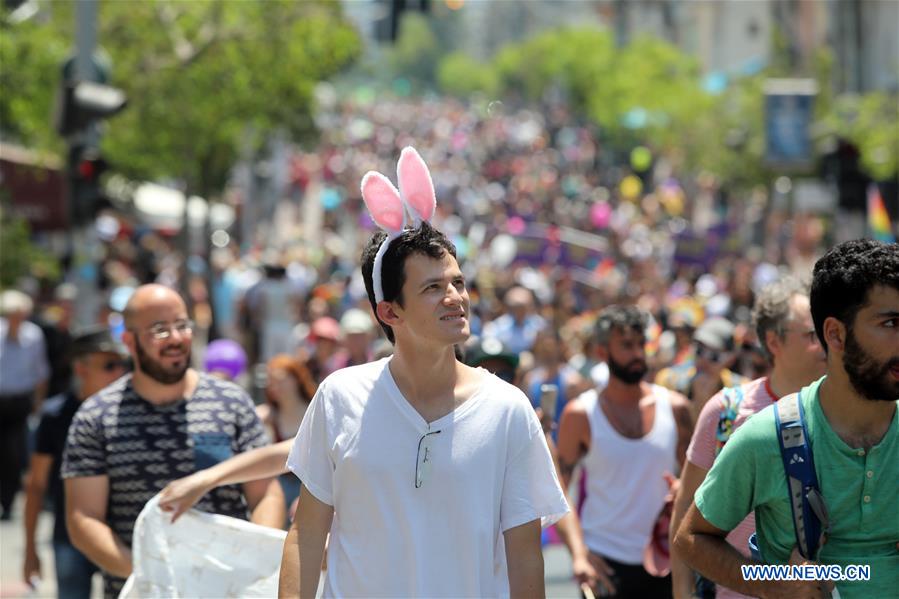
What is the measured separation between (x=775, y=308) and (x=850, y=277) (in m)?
1.56

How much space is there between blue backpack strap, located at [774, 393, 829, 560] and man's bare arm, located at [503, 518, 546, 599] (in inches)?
27.2

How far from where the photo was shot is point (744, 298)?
17.2 m

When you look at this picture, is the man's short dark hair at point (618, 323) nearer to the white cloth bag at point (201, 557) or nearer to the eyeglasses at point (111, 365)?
the eyeglasses at point (111, 365)

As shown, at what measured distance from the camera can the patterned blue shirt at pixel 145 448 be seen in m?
5.77

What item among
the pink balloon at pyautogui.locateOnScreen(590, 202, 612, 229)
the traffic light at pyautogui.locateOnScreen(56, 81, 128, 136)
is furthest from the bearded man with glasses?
the pink balloon at pyautogui.locateOnScreen(590, 202, 612, 229)

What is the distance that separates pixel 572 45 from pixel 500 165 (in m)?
26.9

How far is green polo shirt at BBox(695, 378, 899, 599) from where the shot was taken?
386 centimetres

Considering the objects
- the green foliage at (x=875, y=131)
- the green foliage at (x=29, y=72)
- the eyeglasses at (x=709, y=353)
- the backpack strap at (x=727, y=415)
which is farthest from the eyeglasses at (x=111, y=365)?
the green foliage at (x=875, y=131)

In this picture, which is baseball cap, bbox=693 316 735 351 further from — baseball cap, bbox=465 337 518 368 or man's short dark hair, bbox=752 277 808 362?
man's short dark hair, bbox=752 277 808 362

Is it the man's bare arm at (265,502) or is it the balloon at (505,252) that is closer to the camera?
the man's bare arm at (265,502)

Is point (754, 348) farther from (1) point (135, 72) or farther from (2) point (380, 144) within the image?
(2) point (380, 144)

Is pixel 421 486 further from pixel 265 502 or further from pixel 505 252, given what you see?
pixel 505 252

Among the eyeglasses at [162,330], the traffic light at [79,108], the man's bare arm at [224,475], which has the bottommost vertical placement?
the man's bare arm at [224,475]

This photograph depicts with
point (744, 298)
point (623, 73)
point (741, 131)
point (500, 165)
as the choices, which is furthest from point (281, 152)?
point (744, 298)
